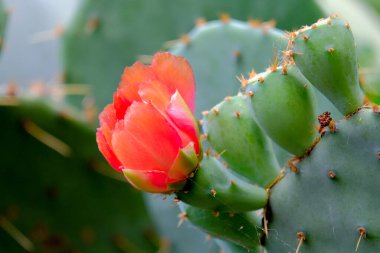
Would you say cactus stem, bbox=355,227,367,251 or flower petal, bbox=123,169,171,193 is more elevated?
flower petal, bbox=123,169,171,193

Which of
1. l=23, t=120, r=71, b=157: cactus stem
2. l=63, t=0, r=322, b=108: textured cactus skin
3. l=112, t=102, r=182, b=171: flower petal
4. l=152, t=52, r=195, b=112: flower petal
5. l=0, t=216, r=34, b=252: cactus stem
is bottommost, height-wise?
l=0, t=216, r=34, b=252: cactus stem

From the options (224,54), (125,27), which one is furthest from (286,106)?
(125,27)

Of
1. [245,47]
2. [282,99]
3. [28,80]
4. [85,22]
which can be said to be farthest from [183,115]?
[28,80]

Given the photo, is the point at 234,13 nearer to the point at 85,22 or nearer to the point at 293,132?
the point at 85,22

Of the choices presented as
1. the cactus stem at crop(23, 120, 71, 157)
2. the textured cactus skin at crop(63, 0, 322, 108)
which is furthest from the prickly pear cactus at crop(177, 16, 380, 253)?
the cactus stem at crop(23, 120, 71, 157)

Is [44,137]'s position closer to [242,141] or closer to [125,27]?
[125,27]

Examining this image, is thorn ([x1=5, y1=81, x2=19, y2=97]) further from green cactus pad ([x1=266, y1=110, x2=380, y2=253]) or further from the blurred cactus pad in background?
green cactus pad ([x1=266, y1=110, x2=380, y2=253])
